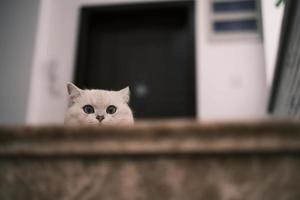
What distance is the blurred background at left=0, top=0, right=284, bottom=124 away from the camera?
103 inches

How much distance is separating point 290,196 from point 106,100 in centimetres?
62

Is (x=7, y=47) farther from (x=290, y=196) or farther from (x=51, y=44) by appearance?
(x=290, y=196)

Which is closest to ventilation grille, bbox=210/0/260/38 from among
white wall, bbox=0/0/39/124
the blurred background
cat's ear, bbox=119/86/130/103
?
the blurred background

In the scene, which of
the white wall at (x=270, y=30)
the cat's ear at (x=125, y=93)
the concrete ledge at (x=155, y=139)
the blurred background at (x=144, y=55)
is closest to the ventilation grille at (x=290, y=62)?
the cat's ear at (x=125, y=93)

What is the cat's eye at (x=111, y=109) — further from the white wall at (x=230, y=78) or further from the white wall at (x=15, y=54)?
the white wall at (x=230, y=78)

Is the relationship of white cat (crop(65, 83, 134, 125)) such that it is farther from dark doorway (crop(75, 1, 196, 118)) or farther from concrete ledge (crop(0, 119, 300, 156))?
dark doorway (crop(75, 1, 196, 118))

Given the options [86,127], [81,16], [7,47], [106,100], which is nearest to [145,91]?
[81,16]

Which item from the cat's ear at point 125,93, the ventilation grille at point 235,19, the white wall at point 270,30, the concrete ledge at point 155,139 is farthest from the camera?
the ventilation grille at point 235,19

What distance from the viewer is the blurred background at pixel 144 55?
263 centimetres

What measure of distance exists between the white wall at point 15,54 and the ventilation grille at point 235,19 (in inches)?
58.7

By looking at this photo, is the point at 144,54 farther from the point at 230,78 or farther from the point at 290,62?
the point at 290,62

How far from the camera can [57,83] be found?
2979 millimetres

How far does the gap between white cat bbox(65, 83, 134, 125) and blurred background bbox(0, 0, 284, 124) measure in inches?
65.5

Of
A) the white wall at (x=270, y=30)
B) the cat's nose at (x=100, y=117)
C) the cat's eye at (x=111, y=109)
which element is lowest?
the cat's nose at (x=100, y=117)
